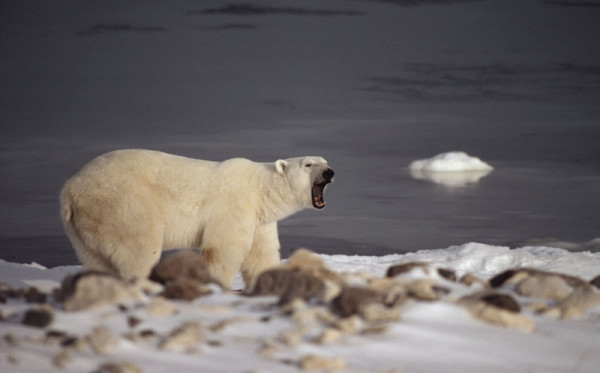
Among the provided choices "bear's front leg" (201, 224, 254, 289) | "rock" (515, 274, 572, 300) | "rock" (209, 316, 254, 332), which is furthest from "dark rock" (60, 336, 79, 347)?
"bear's front leg" (201, 224, 254, 289)

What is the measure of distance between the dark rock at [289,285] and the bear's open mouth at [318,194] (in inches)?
→ 160

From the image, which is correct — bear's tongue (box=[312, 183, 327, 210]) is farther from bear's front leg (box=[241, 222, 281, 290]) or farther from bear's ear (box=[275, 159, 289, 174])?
bear's front leg (box=[241, 222, 281, 290])

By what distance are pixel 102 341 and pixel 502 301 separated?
301 cm

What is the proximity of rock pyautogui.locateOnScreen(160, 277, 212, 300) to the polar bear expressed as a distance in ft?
11.5

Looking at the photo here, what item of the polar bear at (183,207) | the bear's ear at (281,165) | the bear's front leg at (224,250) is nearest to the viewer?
the polar bear at (183,207)

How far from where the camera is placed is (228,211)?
9859mm

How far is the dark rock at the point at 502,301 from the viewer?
5648 millimetres

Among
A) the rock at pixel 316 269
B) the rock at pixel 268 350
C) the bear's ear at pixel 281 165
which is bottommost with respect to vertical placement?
the rock at pixel 268 350

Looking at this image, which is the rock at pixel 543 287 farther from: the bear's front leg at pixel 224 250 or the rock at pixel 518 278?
the bear's front leg at pixel 224 250

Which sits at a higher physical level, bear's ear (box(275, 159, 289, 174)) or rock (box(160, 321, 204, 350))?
bear's ear (box(275, 159, 289, 174))

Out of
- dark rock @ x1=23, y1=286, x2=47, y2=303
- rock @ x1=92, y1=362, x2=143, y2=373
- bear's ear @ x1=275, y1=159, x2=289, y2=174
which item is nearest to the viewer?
rock @ x1=92, y1=362, x2=143, y2=373

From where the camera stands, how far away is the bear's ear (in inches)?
401

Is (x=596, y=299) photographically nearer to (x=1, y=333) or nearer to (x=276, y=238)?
(x=1, y=333)

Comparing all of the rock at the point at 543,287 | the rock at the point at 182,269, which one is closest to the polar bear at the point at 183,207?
the rock at the point at 182,269
